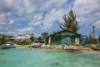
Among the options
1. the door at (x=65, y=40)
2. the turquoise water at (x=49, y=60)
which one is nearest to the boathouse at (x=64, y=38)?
the door at (x=65, y=40)

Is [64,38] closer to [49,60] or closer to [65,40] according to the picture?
[65,40]

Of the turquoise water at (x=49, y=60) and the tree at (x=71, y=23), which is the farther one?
the tree at (x=71, y=23)

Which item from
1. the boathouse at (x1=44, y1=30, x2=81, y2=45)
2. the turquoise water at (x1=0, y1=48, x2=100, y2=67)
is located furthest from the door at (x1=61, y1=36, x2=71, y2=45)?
the turquoise water at (x1=0, y1=48, x2=100, y2=67)

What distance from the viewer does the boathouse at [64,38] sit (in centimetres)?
4078

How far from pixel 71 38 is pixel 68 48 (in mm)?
6563

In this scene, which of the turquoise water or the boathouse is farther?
the boathouse

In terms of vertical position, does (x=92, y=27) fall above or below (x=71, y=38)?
above

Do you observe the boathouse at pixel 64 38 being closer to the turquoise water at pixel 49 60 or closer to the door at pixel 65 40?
the door at pixel 65 40

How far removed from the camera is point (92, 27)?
57.6m

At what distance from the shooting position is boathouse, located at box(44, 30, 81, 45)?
40781mm

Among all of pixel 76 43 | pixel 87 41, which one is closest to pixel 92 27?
pixel 87 41

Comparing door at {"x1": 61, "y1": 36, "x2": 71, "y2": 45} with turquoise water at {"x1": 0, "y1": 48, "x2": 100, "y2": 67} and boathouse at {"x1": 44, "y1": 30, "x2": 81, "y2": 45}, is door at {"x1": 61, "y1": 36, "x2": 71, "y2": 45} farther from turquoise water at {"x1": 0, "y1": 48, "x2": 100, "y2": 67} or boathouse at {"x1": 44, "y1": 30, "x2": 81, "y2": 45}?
turquoise water at {"x1": 0, "y1": 48, "x2": 100, "y2": 67}

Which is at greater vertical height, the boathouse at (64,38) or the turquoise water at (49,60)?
the boathouse at (64,38)

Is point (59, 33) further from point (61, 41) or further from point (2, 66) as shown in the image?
point (2, 66)
